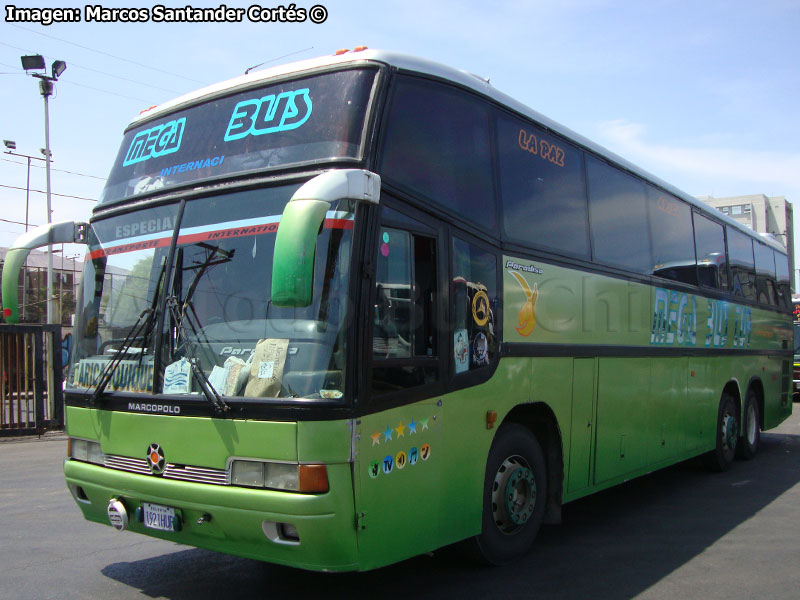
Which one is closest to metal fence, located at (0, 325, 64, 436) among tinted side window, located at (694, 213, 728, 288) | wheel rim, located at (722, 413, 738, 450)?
tinted side window, located at (694, 213, 728, 288)

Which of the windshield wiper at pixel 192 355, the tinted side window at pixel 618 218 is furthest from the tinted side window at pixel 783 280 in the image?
the windshield wiper at pixel 192 355

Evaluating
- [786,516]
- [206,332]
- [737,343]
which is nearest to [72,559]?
[206,332]

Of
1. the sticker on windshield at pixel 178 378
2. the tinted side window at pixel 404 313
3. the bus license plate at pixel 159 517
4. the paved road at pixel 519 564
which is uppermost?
the tinted side window at pixel 404 313

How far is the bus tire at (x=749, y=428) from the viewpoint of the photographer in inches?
445

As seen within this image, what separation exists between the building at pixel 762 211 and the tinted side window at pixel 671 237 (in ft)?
277

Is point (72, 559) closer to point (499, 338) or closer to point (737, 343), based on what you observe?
point (499, 338)

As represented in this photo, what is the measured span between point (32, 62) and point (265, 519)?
1072 inches

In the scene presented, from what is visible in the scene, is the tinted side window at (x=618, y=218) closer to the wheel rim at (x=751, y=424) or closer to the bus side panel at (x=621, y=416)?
the bus side panel at (x=621, y=416)

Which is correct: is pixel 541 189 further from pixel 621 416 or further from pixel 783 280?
pixel 783 280

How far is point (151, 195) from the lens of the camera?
5.10 meters

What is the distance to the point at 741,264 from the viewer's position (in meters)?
11.7

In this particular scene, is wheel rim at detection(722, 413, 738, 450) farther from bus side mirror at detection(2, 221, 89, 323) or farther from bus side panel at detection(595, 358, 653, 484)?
bus side mirror at detection(2, 221, 89, 323)

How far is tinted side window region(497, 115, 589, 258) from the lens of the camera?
19.2ft

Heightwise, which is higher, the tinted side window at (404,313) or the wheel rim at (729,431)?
the tinted side window at (404,313)
